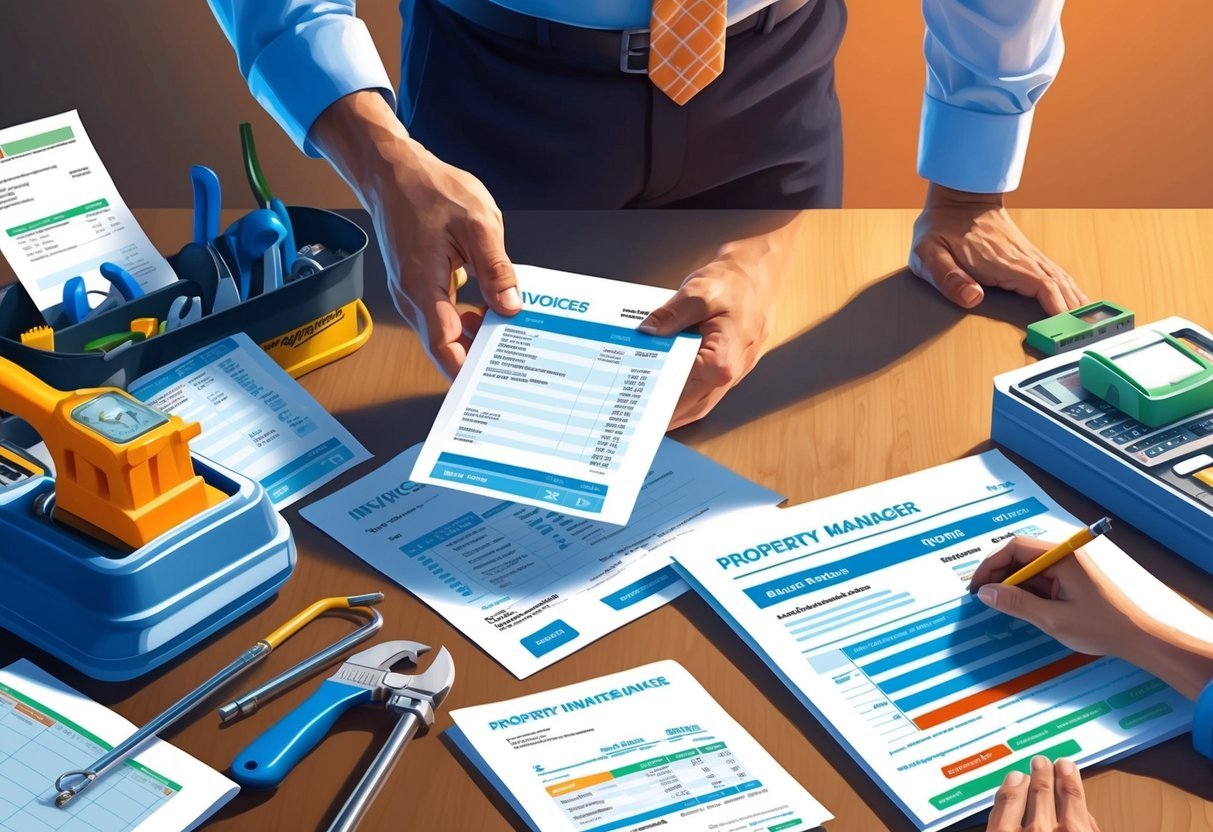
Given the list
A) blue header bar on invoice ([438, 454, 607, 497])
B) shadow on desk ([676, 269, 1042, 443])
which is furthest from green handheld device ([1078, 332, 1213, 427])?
blue header bar on invoice ([438, 454, 607, 497])

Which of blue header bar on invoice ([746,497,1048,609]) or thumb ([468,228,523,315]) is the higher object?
thumb ([468,228,523,315])

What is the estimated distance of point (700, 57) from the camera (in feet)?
4.88

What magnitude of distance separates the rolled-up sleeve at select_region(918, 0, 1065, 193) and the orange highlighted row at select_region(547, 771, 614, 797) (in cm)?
92

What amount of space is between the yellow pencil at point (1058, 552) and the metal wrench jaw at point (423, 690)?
1.43 ft

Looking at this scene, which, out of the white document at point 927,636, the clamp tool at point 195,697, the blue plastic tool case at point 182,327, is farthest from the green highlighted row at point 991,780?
the blue plastic tool case at point 182,327

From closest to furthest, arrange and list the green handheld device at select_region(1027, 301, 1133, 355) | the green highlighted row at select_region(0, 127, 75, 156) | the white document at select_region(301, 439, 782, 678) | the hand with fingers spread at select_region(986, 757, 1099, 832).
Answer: the hand with fingers spread at select_region(986, 757, 1099, 832) < the white document at select_region(301, 439, 782, 678) < the green highlighted row at select_region(0, 127, 75, 156) < the green handheld device at select_region(1027, 301, 1133, 355)

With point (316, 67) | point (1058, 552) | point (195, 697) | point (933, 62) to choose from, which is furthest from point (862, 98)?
point (195, 697)

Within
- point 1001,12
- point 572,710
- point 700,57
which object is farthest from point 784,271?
point 572,710

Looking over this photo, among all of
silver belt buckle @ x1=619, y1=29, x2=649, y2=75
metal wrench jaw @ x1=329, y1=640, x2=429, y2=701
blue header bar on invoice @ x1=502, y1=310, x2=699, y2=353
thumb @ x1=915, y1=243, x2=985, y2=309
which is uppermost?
silver belt buckle @ x1=619, y1=29, x2=649, y2=75

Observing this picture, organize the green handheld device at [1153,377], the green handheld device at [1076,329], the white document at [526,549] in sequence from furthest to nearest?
1. the green handheld device at [1076,329]
2. the green handheld device at [1153,377]
3. the white document at [526,549]

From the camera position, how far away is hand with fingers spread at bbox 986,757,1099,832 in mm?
846

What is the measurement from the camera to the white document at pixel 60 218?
125cm

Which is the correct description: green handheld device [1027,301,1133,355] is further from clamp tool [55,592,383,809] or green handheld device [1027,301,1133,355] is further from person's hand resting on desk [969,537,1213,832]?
clamp tool [55,592,383,809]

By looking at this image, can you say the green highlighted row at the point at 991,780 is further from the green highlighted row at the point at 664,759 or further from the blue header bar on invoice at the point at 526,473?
the blue header bar on invoice at the point at 526,473
